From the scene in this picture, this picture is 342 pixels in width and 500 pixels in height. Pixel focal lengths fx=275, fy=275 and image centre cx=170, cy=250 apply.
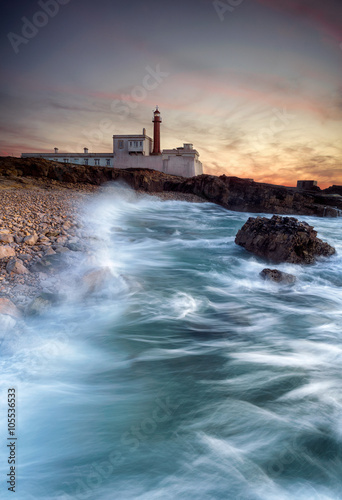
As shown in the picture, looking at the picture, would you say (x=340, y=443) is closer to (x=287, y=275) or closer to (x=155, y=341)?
(x=155, y=341)

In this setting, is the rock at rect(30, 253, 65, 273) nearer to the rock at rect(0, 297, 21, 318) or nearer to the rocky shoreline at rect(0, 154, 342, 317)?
the rocky shoreline at rect(0, 154, 342, 317)

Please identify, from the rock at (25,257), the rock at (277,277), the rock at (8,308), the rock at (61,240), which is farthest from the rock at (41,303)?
the rock at (277,277)

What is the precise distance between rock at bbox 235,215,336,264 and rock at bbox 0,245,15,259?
21.1 feet

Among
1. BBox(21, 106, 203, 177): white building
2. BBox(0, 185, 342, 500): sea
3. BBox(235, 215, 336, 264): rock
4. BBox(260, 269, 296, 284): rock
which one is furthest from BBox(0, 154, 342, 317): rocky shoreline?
BBox(21, 106, 203, 177): white building

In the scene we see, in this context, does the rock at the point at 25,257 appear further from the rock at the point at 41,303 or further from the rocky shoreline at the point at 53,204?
the rock at the point at 41,303

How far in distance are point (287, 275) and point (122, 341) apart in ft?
13.8

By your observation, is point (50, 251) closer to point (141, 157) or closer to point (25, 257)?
point (25, 257)

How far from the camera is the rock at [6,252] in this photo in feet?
15.2

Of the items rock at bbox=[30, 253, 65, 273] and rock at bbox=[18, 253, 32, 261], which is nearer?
rock at bbox=[30, 253, 65, 273]

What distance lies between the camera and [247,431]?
2613mm

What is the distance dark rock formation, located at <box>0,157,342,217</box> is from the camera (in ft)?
80.5

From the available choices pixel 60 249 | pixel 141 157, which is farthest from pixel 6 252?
pixel 141 157

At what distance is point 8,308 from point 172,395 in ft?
7.57

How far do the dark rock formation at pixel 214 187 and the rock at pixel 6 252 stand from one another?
21.2 m
